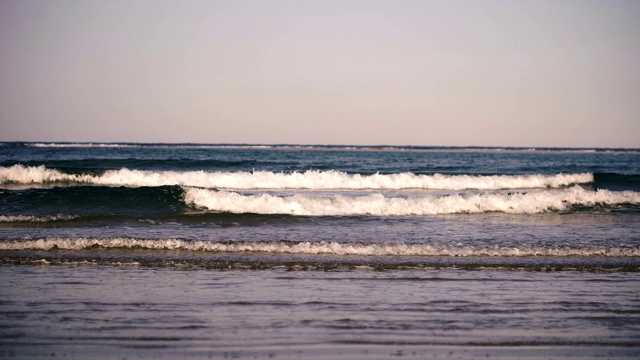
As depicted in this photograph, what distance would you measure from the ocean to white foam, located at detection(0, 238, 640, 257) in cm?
4

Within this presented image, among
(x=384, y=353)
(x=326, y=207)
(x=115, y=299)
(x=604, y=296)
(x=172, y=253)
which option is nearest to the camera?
(x=384, y=353)

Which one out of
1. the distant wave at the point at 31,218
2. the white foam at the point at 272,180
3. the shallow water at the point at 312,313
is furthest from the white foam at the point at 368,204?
the shallow water at the point at 312,313

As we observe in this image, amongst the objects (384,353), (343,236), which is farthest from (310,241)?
(384,353)

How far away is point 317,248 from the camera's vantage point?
1091cm

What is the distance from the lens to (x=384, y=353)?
5539 millimetres

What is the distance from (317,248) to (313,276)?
205 centimetres

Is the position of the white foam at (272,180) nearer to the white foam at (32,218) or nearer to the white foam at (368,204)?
the white foam at (368,204)

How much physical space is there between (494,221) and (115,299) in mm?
10786

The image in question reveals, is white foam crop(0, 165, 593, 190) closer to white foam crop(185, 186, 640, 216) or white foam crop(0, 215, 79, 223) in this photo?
white foam crop(185, 186, 640, 216)

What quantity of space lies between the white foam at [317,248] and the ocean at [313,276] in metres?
0.04

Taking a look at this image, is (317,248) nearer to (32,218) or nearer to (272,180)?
(32,218)

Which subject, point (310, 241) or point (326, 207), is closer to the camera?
point (310, 241)

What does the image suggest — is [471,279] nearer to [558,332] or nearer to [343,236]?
[558,332]

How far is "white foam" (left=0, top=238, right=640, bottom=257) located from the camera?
35.5ft
